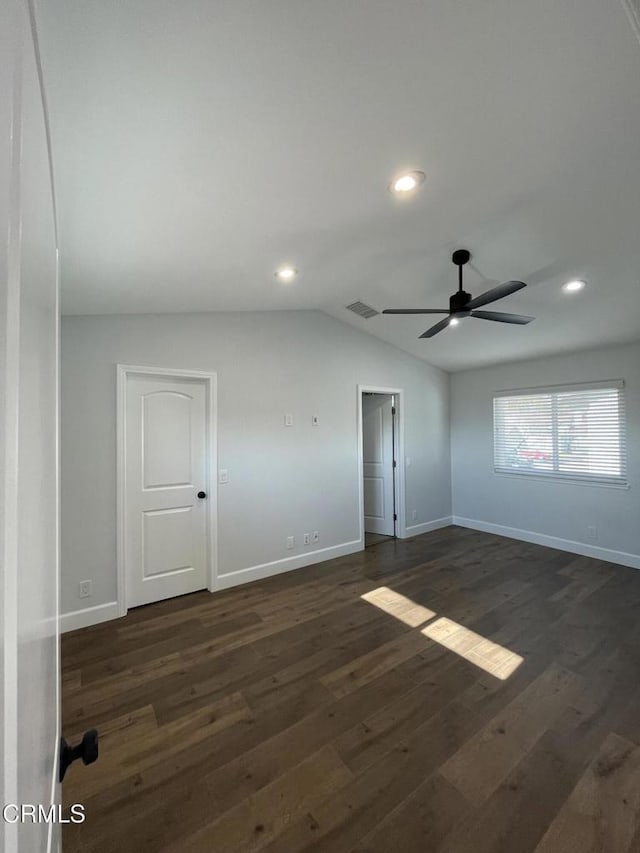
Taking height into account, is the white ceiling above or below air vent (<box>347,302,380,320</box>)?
below

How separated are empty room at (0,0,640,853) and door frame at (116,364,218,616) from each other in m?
0.03

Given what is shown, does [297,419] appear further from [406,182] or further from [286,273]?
[406,182]

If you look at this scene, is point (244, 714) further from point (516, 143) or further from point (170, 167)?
point (516, 143)

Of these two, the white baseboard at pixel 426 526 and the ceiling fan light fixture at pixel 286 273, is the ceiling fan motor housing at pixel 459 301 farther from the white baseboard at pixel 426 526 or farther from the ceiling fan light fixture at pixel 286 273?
the white baseboard at pixel 426 526

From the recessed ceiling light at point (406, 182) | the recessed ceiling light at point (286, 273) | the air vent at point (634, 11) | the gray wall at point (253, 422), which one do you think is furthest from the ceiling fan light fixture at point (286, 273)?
the air vent at point (634, 11)

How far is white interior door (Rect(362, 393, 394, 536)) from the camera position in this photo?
5.09 meters

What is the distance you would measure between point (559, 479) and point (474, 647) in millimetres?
2934

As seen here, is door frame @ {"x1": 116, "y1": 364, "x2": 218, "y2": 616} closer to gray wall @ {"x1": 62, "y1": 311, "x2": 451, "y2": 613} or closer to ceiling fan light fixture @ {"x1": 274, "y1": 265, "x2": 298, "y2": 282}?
gray wall @ {"x1": 62, "y1": 311, "x2": 451, "y2": 613}

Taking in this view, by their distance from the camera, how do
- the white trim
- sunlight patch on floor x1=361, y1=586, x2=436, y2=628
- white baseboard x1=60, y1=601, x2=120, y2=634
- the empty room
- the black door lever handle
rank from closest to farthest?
1. the black door lever handle
2. the empty room
3. white baseboard x1=60, y1=601, x2=120, y2=634
4. sunlight patch on floor x1=361, y1=586, x2=436, y2=628
5. the white trim

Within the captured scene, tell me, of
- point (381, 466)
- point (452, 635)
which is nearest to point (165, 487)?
point (452, 635)

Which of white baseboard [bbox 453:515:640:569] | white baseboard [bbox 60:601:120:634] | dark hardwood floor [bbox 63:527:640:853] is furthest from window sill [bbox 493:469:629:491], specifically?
white baseboard [bbox 60:601:120:634]

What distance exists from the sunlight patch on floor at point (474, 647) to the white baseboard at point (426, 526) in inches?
86.9

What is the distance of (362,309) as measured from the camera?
152 inches

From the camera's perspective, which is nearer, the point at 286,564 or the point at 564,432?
the point at 286,564
